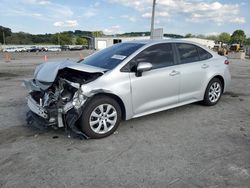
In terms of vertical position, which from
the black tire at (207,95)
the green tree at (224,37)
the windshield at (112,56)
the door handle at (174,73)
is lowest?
the black tire at (207,95)

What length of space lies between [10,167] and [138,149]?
1809mm

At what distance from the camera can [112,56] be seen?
5207mm

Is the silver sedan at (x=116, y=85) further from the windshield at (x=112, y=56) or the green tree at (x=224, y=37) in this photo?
the green tree at (x=224, y=37)

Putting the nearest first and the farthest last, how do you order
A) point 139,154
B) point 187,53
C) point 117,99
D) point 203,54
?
point 139,154
point 117,99
point 187,53
point 203,54

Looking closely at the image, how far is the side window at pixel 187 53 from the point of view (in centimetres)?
559

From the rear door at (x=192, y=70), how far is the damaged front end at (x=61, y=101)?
1962 mm

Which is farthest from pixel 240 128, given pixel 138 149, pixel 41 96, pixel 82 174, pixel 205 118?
pixel 41 96

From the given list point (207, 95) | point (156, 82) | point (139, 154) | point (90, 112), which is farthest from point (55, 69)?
point (207, 95)

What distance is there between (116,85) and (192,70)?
6.49 feet

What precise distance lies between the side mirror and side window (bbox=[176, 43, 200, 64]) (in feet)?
3.68

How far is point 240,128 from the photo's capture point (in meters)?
4.89

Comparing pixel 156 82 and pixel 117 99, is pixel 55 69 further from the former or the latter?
pixel 156 82

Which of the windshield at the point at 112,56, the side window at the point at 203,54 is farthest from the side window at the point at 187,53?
the windshield at the point at 112,56

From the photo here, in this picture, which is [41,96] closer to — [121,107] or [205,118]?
[121,107]
